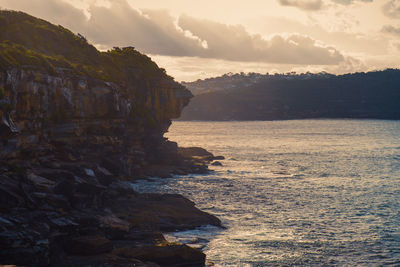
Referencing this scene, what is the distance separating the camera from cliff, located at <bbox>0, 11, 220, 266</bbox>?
79.6 feet

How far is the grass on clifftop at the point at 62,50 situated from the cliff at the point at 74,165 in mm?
201

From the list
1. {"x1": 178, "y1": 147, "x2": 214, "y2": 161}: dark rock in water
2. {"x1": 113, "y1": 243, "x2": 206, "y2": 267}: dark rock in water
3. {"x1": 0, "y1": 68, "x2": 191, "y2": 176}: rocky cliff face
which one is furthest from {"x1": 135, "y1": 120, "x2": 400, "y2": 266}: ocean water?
{"x1": 178, "y1": 147, "x2": 214, "y2": 161}: dark rock in water

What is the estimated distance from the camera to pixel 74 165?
119 feet

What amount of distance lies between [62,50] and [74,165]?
2839 cm

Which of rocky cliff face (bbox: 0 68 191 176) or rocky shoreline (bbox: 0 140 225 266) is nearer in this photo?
rocky shoreline (bbox: 0 140 225 266)

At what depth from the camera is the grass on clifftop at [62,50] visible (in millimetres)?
50562

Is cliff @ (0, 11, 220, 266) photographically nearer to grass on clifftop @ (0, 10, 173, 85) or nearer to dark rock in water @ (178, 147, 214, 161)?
grass on clifftop @ (0, 10, 173, 85)

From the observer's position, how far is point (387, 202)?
151 feet

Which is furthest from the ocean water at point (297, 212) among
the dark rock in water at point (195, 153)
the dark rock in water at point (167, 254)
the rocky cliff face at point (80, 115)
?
the dark rock in water at point (195, 153)

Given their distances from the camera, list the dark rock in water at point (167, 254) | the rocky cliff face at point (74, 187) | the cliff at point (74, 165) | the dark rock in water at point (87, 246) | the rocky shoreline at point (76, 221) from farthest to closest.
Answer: the dark rock in water at point (167, 254), the dark rock in water at point (87, 246), the cliff at point (74, 165), the rocky cliff face at point (74, 187), the rocky shoreline at point (76, 221)

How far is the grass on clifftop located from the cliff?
20 cm

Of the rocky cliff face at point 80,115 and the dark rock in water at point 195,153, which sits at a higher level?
the rocky cliff face at point 80,115

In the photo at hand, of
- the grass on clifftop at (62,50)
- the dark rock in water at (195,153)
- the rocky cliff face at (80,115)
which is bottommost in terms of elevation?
the dark rock in water at (195,153)

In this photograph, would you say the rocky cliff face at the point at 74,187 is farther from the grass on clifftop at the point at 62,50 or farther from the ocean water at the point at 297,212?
the ocean water at the point at 297,212
